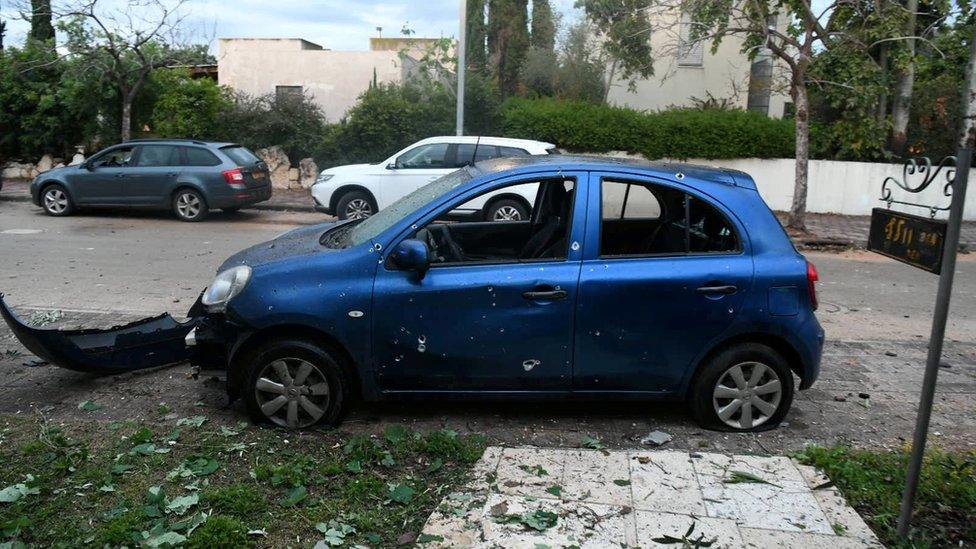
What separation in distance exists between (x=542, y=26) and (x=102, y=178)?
582 inches

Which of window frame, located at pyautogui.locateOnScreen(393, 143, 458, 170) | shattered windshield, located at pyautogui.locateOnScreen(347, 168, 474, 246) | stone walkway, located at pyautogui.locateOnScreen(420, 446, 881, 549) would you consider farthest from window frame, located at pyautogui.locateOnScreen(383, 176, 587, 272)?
window frame, located at pyautogui.locateOnScreen(393, 143, 458, 170)

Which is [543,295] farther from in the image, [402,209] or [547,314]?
[402,209]

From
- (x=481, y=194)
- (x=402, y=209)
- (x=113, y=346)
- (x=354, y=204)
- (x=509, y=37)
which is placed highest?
(x=509, y=37)

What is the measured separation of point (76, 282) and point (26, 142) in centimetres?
1433

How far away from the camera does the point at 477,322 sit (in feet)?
15.6

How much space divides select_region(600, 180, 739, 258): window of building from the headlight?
2200 mm

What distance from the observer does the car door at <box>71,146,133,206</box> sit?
600 inches

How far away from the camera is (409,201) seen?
5430mm

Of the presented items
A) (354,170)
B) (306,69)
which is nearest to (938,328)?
(354,170)

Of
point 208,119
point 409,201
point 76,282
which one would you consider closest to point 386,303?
point 409,201

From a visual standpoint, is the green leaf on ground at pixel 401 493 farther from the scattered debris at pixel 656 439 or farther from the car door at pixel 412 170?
the car door at pixel 412 170

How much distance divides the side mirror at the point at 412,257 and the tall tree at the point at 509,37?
69.9 feet

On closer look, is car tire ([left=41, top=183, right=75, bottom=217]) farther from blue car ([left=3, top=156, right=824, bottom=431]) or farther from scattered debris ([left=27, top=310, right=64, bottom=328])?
blue car ([left=3, top=156, right=824, bottom=431])

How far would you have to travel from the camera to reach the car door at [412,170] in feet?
46.2
